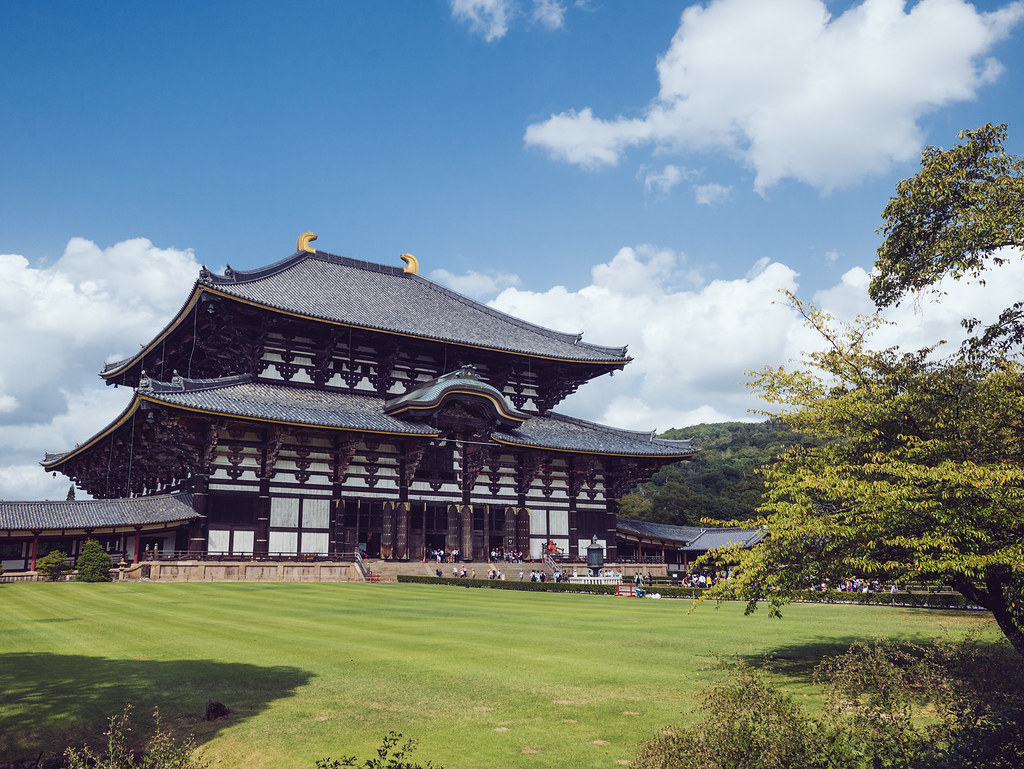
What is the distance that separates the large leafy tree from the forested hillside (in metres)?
28.3

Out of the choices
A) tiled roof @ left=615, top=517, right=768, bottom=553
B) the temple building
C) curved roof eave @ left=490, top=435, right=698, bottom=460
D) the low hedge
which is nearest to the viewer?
the low hedge

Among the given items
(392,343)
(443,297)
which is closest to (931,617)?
(392,343)

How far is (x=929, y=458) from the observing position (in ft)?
41.2

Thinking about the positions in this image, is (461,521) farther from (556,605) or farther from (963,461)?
(963,461)

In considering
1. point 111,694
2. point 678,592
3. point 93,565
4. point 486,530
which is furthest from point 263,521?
point 111,694

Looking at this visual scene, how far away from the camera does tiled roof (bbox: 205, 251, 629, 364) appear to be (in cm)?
4547

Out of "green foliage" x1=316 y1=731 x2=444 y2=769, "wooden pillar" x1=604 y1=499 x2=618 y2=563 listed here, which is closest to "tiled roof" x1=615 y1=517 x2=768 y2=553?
"wooden pillar" x1=604 y1=499 x2=618 y2=563

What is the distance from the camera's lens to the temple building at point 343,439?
39375mm

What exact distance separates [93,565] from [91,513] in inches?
262

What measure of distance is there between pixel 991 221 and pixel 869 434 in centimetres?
391

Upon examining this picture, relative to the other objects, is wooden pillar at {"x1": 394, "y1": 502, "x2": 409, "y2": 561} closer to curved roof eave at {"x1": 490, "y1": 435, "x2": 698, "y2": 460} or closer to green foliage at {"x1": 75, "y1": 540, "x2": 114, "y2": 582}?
curved roof eave at {"x1": 490, "y1": 435, "x2": 698, "y2": 460}

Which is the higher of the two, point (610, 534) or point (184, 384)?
point (184, 384)

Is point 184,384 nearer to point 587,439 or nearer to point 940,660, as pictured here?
point 587,439

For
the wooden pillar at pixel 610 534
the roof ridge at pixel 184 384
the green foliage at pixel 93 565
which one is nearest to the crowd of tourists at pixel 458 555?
the wooden pillar at pixel 610 534
